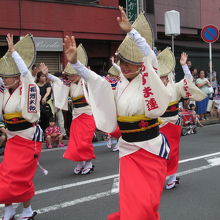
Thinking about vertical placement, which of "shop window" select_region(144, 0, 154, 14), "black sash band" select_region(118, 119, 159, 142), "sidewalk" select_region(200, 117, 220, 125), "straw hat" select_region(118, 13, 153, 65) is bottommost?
"sidewalk" select_region(200, 117, 220, 125)

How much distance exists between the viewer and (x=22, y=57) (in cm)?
482

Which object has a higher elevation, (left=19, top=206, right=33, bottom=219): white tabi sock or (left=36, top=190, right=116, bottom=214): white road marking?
(left=19, top=206, right=33, bottom=219): white tabi sock

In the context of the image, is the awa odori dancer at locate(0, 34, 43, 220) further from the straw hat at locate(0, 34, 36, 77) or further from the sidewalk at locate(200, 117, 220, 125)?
the sidewalk at locate(200, 117, 220, 125)

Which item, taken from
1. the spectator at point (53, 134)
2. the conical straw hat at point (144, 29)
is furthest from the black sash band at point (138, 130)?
the spectator at point (53, 134)

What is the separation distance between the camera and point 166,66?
231 inches

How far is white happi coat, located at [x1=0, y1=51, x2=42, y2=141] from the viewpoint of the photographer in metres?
4.57

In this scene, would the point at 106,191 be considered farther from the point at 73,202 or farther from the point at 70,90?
the point at 70,90

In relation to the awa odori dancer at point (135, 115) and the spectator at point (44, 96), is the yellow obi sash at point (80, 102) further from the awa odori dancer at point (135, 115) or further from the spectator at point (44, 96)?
the awa odori dancer at point (135, 115)

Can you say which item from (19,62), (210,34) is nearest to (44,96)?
(19,62)

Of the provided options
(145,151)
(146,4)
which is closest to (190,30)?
(146,4)

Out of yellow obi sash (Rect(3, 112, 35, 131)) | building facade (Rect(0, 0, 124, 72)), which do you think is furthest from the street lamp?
yellow obi sash (Rect(3, 112, 35, 131))

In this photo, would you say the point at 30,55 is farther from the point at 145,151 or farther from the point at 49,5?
the point at 49,5

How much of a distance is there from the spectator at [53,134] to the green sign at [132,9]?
247 inches

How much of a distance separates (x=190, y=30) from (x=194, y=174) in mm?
14535
